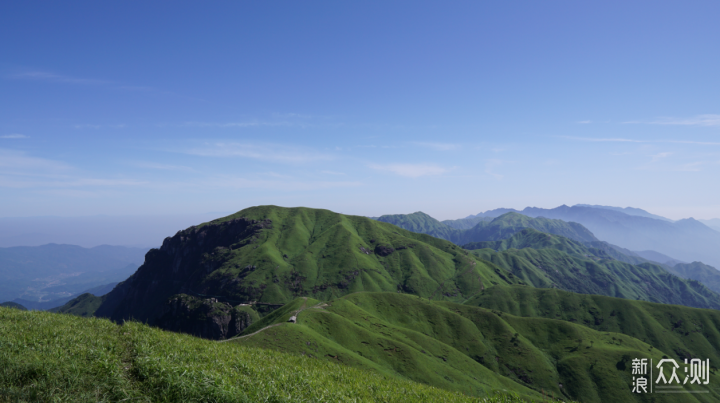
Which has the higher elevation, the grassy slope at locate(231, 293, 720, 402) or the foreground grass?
the foreground grass

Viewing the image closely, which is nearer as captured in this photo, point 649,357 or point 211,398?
point 211,398

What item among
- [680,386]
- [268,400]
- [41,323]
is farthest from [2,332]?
[680,386]

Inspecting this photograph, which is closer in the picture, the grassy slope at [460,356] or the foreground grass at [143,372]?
the foreground grass at [143,372]

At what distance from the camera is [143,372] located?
1468cm

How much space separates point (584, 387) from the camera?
17075 centimetres

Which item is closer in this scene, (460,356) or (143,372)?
(143,372)

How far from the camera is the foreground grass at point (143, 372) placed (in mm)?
12875

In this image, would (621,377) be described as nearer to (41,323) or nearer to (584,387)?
(584,387)

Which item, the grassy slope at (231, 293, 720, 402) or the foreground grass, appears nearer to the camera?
the foreground grass

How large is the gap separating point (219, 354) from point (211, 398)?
21.2 ft

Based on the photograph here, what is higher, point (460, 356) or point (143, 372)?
point (143, 372)

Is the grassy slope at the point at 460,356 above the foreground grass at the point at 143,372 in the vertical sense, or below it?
below

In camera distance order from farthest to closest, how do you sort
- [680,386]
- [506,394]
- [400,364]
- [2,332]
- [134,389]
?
[680,386], [400,364], [506,394], [2,332], [134,389]

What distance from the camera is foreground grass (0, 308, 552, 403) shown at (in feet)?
42.2
